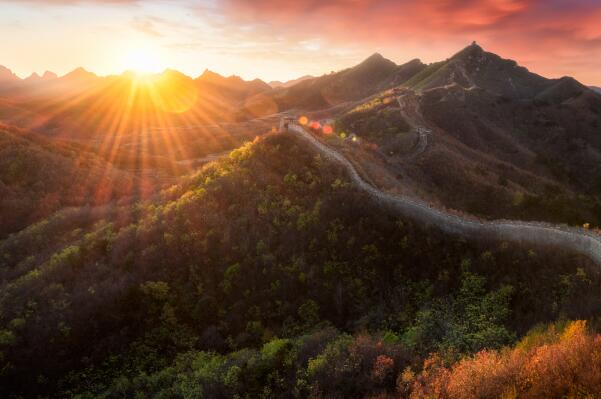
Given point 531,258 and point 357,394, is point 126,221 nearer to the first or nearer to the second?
point 357,394

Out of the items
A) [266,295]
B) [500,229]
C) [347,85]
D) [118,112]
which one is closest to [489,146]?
[500,229]

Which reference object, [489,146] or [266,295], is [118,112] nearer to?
[489,146]

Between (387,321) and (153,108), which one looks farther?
(153,108)

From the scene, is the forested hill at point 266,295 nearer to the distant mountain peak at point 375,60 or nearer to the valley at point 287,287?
the valley at point 287,287

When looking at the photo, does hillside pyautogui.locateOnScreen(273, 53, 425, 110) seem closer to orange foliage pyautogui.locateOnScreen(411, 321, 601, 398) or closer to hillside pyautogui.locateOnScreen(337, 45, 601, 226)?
hillside pyautogui.locateOnScreen(337, 45, 601, 226)

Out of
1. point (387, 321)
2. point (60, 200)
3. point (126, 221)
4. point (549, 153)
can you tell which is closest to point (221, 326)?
point (387, 321)

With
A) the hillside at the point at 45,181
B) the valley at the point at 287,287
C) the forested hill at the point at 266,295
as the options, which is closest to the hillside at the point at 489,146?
the valley at the point at 287,287
